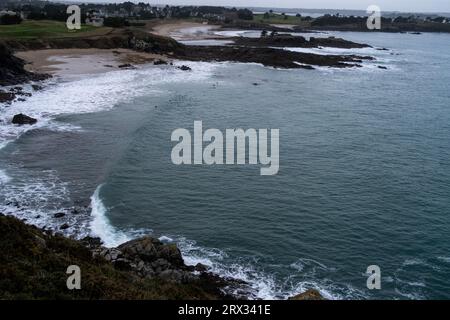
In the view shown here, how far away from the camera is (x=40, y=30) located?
→ 73250 millimetres

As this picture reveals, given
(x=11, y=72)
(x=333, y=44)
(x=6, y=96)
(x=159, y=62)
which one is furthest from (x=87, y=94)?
(x=333, y=44)

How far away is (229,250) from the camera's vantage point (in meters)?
20.2

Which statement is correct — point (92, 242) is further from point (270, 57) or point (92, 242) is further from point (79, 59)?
point (270, 57)

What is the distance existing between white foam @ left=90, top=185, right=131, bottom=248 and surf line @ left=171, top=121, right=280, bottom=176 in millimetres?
7727

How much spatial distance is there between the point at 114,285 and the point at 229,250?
7.15 m

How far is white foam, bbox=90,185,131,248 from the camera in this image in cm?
2041

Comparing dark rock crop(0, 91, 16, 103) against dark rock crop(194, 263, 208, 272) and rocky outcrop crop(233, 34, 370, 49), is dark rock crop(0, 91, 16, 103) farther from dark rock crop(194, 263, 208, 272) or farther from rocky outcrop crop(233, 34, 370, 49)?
rocky outcrop crop(233, 34, 370, 49)

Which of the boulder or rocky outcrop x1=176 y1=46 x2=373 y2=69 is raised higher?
rocky outcrop x1=176 y1=46 x2=373 y2=69

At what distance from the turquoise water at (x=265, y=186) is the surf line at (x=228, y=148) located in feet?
2.67

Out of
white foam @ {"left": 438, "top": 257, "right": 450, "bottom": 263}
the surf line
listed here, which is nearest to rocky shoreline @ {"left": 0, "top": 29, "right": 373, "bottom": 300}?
white foam @ {"left": 438, "top": 257, "right": 450, "bottom": 263}

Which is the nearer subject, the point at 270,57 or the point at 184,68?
the point at 184,68

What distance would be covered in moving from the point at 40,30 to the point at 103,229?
200 feet
